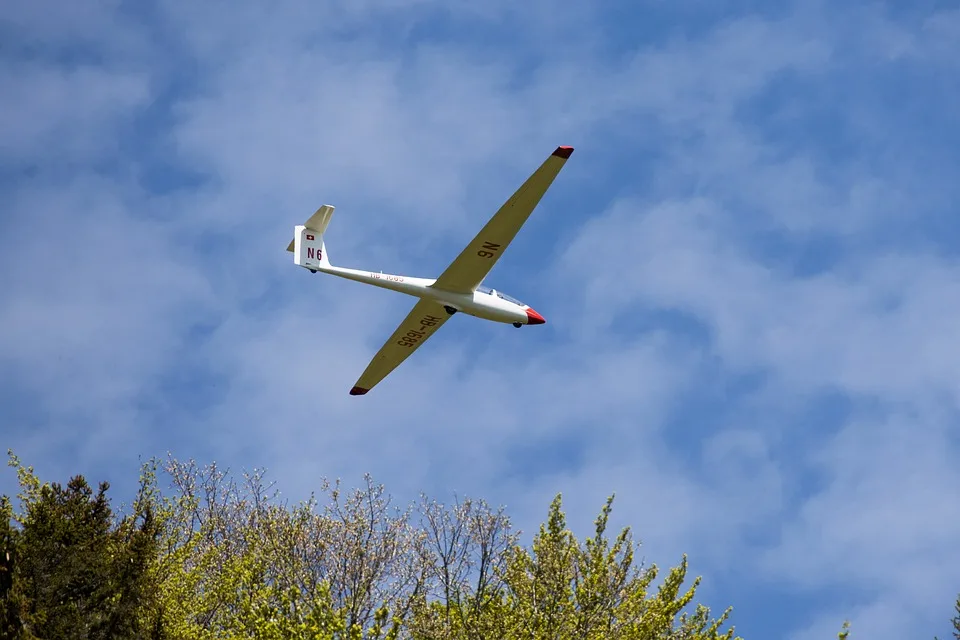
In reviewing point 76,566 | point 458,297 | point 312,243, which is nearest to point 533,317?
point 458,297

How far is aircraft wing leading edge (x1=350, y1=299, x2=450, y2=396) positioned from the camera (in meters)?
34.1

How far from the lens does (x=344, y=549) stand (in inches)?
1001

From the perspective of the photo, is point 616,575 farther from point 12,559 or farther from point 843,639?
point 12,559

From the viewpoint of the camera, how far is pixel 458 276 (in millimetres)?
32375

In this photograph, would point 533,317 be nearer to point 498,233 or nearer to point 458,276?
point 458,276

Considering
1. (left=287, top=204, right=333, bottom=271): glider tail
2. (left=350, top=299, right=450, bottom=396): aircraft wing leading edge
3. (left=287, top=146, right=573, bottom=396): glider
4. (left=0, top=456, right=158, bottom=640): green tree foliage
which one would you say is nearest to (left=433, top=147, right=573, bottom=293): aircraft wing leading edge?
(left=287, top=146, right=573, bottom=396): glider

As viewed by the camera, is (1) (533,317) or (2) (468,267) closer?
(2) (468,267)

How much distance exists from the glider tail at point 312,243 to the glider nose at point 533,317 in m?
6.17

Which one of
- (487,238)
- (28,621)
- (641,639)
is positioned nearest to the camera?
(28,621)

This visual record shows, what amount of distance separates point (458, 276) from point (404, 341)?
4238 mm

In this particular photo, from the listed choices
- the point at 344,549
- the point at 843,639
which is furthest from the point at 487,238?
the point at 843,639

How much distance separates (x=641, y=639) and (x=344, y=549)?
6.82 meters

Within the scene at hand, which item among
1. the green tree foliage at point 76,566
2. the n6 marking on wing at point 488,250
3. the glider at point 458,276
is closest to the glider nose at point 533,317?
the glider at point 458,276

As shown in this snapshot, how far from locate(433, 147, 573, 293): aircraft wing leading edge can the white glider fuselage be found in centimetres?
29
